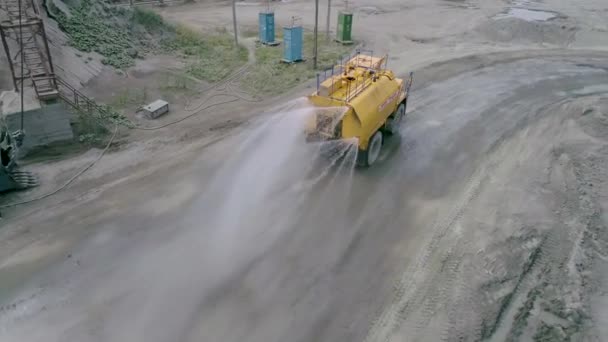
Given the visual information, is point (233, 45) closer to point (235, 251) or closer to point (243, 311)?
point (235, 251)

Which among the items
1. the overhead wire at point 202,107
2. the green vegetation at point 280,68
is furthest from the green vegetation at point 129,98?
the green vegetation at point 280,68

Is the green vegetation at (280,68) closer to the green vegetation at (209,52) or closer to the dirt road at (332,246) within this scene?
the green vegetation at (209,52)

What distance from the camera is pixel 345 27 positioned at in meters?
22.8

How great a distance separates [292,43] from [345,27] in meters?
4.93

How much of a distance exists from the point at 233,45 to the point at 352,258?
16.2m

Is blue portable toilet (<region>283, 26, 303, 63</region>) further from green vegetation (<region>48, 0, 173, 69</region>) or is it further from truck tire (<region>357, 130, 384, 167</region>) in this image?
truck tire (<region>357, 130, 384, 167</region>)

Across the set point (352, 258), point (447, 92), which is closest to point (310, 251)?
point (352, 258)

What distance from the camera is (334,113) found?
1036 centimetres

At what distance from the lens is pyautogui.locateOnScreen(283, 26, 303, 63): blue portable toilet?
19.1m

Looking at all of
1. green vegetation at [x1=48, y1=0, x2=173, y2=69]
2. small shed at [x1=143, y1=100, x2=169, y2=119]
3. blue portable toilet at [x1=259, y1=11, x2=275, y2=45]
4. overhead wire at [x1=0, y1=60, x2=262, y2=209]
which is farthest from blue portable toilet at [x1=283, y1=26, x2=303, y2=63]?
small shed at [x1=143, y1=100, x2=169, y2=119]

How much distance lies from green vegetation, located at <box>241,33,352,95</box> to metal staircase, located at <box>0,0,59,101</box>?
7005mm

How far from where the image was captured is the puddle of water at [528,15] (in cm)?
2812

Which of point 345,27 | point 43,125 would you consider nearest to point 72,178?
point 43,125

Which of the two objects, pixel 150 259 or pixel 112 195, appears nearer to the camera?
pixel 150 259
